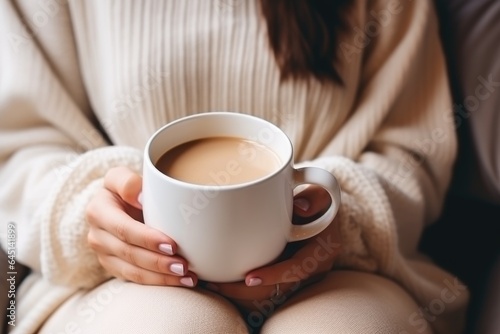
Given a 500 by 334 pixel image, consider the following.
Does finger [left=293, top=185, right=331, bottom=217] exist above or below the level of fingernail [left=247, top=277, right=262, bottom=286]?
above

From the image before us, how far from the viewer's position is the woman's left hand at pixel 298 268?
556 mm

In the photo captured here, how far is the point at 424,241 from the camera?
89 centimetres

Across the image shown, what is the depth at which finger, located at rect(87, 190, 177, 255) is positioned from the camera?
0.50 m

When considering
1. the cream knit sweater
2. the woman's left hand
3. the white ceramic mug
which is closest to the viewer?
the white ceramic mug

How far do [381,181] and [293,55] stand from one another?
197mm

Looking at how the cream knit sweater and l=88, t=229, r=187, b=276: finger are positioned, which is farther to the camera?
the cream knit sweater

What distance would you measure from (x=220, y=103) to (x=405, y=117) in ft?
0.85

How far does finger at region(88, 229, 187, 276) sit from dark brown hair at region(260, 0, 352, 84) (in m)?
0.31

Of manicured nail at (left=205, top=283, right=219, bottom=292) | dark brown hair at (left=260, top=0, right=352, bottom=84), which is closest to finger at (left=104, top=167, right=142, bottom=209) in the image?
manicured nail at (left=205, top=283, right=219, bottom=292)

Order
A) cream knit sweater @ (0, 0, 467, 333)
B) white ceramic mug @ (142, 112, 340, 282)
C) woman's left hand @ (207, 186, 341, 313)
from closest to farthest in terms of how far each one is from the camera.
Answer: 1. white ceramic mug @ (142, 112, 340, 282)
2. woman's left hand @ (207, 186, 341, 313)
3. cream knit sweater @ (0, 0, 467, 333)

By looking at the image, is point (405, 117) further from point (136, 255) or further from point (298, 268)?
point (136, 255)

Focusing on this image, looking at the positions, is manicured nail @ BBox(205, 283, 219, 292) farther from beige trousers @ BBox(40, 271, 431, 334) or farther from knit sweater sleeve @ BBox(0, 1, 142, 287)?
knit sweater sleeve @ BBox(0, 1, 142, 287)

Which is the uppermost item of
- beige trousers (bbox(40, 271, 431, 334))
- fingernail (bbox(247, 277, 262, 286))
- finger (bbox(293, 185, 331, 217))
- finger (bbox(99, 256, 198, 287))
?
finger (bbox(293, 185, 331, 217))

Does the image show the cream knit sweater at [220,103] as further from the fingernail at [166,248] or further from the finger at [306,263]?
the fingernail at [166,248]
